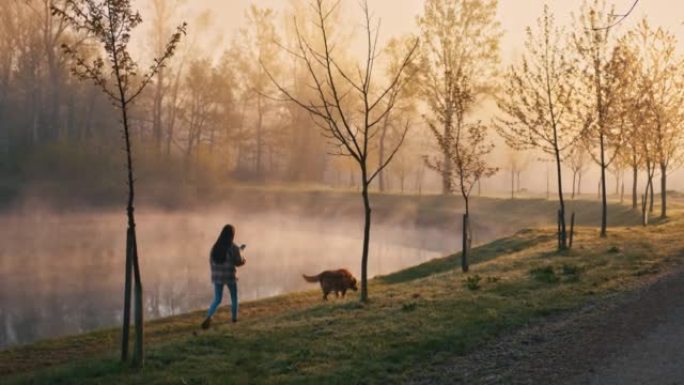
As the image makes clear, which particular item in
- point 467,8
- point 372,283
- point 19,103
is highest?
point 467,8

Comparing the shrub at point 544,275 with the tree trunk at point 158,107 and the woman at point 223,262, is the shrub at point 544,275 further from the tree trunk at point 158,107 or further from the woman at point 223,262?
the tree trunk at point 158,107

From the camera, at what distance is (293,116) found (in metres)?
77.9

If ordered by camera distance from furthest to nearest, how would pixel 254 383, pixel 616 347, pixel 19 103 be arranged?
pixel 19 103
pixel 616 347
pixel 254 383

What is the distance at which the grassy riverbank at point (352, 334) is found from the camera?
10.1m

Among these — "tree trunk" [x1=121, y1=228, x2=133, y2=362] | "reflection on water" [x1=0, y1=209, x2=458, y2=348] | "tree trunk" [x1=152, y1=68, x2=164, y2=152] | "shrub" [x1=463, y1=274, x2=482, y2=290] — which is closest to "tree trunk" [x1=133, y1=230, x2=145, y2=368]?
"tree trunk" [x1=121, y1=228, x2=133, y2=362]

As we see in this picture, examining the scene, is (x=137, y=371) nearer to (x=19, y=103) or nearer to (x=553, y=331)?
(x=553, y=331)

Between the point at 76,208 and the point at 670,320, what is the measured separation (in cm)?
5092

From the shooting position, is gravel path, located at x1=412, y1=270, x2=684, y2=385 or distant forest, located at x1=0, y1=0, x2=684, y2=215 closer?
gravel path, located at x1=412, y1=270, x2=684, y2=385

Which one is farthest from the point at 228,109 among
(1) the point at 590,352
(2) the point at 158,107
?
(1) the point at 590,352

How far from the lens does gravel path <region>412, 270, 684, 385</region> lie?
8977 mm

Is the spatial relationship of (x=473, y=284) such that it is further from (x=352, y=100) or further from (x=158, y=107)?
(x=158, y=107)

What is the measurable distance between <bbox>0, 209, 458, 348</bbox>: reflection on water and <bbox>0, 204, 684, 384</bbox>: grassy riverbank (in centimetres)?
416

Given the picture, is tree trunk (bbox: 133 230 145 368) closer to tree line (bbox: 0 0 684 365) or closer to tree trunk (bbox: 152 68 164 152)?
tree line (bbox: 0 0 684 365)

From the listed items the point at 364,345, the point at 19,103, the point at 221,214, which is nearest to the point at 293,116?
the point at 221,214
